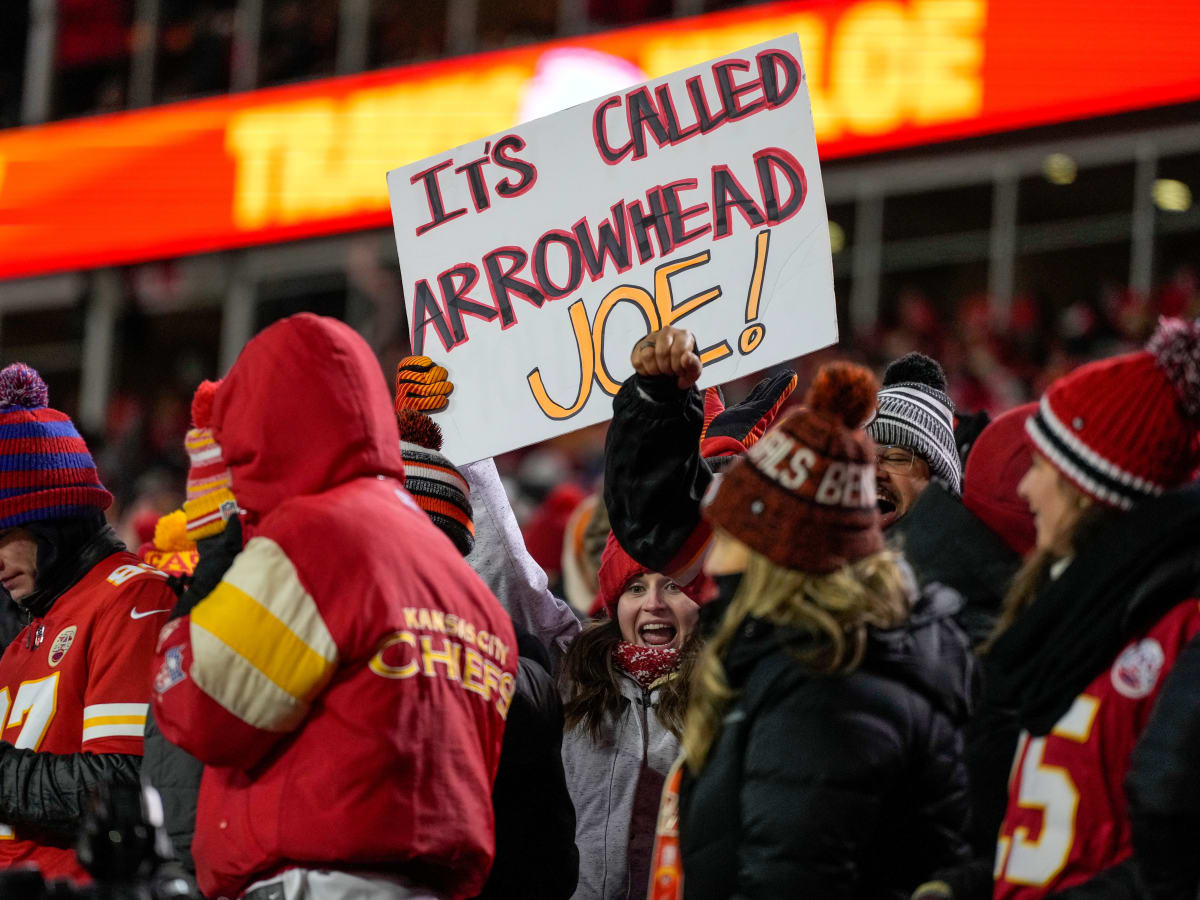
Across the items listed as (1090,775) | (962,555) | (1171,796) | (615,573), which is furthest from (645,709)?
(1171,796)

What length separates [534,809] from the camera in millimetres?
3545

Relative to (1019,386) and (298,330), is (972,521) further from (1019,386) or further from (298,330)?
(1019,386)

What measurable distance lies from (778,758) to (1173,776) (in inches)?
22.2

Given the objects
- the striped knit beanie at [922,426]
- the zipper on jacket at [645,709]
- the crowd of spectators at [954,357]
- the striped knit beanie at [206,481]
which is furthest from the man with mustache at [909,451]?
the crowd of spectators at [954,357]

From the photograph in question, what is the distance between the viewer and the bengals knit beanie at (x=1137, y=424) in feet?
8.84

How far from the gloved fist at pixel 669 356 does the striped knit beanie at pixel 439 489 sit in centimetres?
56

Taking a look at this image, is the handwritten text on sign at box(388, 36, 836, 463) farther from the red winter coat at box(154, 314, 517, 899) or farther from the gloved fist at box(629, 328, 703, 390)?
the red winter coat at box(154, 314, 517, 899)

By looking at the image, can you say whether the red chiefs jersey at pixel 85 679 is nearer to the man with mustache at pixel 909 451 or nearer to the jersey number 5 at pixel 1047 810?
the man with mustache at pixel 909 451

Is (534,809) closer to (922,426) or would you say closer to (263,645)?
(263,645)

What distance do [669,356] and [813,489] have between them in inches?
27.1

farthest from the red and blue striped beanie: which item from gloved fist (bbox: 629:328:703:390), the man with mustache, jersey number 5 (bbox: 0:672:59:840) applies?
the man with mustache

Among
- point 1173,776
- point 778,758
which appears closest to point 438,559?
point 778,758

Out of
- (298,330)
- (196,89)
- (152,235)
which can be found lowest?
(152,235)

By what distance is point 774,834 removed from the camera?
2.57m
